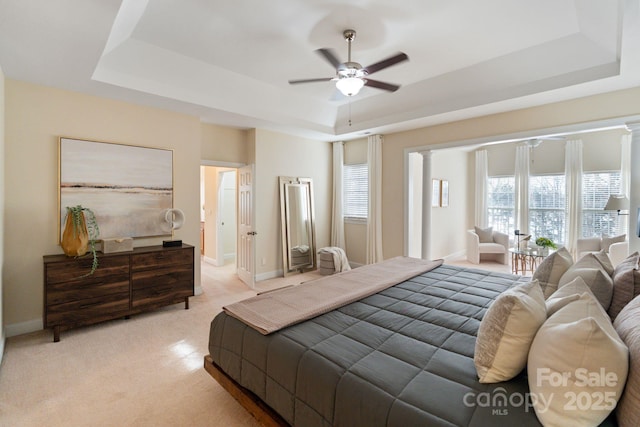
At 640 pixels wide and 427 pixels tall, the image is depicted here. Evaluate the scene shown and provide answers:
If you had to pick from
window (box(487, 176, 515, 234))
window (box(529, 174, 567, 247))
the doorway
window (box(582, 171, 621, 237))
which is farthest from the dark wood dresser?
window (box(582, 171, 621, 237))

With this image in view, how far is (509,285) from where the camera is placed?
264 cm

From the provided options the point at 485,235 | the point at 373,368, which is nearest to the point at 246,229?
the point at 373,368

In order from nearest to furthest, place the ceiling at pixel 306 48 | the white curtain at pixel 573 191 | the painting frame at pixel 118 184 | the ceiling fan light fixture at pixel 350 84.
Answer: the ceiling at pixel 306 48
the ceiling fan light fixture at pixel 350 84
the painting frame at pixel 118 184
the white curtain at pixel 573 191

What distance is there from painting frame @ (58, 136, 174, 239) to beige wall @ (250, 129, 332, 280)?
1500 mm

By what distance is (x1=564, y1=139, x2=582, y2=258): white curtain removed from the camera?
19.8 feet

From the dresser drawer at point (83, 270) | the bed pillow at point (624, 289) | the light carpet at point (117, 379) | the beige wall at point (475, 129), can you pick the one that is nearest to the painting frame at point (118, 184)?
the dresser drawer at point (83, 270)

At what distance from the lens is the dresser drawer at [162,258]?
342 cm

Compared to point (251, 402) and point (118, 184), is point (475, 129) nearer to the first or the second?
point (251, 402)

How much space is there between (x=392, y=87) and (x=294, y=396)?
9.35ft

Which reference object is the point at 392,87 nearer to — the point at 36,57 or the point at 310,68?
the point at 310,68

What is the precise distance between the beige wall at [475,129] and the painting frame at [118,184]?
3659mm

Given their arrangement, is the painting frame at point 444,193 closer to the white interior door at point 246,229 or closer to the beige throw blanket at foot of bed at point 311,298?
the beige throw blanket at foot of bed at point 311,298

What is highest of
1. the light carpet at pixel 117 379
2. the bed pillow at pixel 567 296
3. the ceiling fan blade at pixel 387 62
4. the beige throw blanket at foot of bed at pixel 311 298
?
the ceiling fan blade at pixel 387 62

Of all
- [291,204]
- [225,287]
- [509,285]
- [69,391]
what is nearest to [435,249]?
[291,204]
